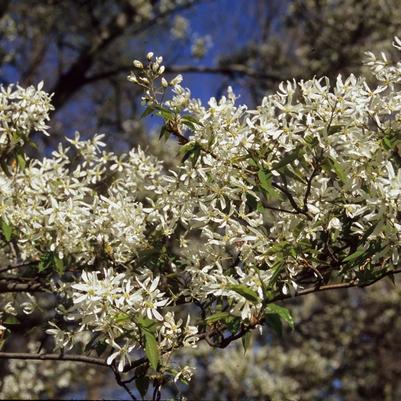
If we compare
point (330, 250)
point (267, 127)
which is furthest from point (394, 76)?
point (330, 250)

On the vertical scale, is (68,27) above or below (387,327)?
above

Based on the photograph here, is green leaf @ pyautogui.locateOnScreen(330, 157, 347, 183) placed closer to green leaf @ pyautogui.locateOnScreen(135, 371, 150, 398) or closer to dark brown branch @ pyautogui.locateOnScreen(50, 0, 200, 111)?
green leaf @ pyautogui.locateOnScreen(135, 371, 150, 398)

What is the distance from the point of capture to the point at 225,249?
2.43 m

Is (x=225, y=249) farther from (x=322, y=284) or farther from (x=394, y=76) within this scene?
(x=394, y=76)

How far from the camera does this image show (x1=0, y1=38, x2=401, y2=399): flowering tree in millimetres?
2045

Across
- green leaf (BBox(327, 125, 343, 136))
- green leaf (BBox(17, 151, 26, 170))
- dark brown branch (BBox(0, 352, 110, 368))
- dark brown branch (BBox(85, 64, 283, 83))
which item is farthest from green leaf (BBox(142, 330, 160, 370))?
dark brown branch (BBox(85, 64, 283, 83))

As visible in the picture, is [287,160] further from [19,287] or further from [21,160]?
[19,287]

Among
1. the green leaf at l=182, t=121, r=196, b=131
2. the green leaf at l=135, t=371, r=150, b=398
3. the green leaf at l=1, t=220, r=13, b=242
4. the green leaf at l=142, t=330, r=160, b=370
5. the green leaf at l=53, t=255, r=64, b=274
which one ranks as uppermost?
the green leaf at l=182, t=121, r=196, b=131

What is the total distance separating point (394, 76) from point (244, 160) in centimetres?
62

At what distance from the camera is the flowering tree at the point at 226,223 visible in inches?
80.5

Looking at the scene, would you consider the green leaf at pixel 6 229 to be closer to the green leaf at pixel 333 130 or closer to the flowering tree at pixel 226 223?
the flowering tree at pixel 226 223

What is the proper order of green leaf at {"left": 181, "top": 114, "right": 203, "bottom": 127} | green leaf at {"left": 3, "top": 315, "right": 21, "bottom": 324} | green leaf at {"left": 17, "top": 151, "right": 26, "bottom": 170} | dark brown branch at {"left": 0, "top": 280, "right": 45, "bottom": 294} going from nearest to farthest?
green leaf at {"left": 181, "top": 114, "right": 203, "bottom": 127}
green leaf at {"left": 3, "top": 315, "right": 21, "bottom": 324}
green leaf at {"left": 17, "top": 151, "right": 26, "bottom": 170}
dark brown branch at {"left": 0, "top": 280, "right": 45, "bottom": 294}

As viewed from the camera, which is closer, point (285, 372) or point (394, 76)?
point (394, 76)

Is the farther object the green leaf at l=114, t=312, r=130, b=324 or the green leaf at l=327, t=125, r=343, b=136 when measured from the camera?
the green leaf at l=327, t=125, r=343, b=136
